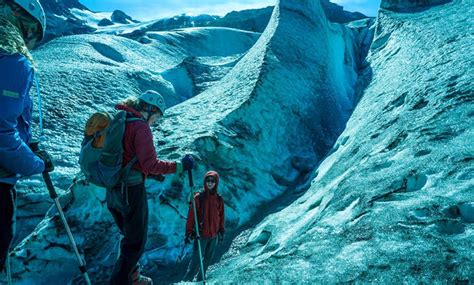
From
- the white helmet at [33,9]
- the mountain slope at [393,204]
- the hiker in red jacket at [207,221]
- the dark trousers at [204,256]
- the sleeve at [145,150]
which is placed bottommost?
the dark trousers at [204,256]

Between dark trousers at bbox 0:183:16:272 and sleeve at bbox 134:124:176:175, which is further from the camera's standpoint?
sleeve at bbox 134:124:176:175

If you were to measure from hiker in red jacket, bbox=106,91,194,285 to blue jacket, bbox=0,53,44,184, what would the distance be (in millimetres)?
1092

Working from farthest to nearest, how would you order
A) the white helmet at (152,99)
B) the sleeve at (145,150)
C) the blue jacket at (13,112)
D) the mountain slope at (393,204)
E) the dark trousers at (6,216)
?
the white helmet at (152,99) < the sleeve at (145,150) < the mountain slope at (393,204) < the dark trousers at (6,216) < the blue jacket at (13,112)

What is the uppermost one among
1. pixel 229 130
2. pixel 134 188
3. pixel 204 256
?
pixel 134 188

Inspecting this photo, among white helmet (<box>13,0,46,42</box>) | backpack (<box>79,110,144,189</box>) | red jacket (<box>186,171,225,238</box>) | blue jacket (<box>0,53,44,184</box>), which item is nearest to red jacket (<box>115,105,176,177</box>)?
backpack (<box>79,110,144,189</box>)

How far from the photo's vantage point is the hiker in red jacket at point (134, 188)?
3.89 metres

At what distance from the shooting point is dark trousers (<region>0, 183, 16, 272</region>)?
2.94 m

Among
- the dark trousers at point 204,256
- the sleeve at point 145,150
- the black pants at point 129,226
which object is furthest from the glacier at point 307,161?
the sleeve at point 145,150

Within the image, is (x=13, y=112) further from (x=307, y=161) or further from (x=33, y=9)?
(x=307, y=161)

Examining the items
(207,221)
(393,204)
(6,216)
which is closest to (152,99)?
(6,216)

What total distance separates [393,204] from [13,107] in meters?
4.06

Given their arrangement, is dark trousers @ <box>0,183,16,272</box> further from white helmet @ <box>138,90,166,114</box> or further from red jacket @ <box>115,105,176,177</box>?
white helmet @ <box>138,90,166,114</box>

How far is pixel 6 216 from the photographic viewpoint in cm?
297

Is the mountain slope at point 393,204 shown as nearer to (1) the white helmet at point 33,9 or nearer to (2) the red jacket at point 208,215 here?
(2) the red jacket at point 208,215
